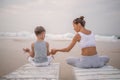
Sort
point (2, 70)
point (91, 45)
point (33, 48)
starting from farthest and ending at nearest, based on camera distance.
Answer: point (2, 70) < point (33, 48) < point (91, 45)

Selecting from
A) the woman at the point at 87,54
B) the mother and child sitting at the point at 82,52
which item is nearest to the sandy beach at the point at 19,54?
the mother and child sitting at the point at 82,52

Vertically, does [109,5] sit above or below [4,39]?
above

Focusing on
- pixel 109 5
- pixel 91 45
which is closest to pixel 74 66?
pixel 91 45

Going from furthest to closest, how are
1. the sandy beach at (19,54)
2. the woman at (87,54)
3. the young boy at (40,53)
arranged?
the sandy beach at (19,54) → the young boy at (40,53) → the woman at (87,54)

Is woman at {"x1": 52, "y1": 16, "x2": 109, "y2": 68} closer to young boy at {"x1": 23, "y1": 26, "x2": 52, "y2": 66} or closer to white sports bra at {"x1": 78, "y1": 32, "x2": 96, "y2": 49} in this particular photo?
white sports bra at {"x1": 78, "y1": 32, "x2": 96, "y2": 49}


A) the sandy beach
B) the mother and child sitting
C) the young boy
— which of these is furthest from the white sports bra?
the sandy beach

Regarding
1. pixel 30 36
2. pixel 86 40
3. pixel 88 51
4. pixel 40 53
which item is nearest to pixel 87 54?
pixel 88 51

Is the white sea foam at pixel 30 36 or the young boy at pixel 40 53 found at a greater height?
the white sea foam at pixel 30 36

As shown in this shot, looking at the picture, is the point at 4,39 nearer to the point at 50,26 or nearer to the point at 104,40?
the point at 50,26

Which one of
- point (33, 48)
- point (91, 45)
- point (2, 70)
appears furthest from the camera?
point (2, 70)

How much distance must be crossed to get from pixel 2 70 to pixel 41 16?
1.17m

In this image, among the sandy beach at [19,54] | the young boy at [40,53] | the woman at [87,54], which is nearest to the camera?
the woman at [87,54]

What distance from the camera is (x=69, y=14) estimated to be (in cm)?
439

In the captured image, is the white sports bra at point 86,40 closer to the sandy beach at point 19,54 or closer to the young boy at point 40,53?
the young boy at point 40,53
